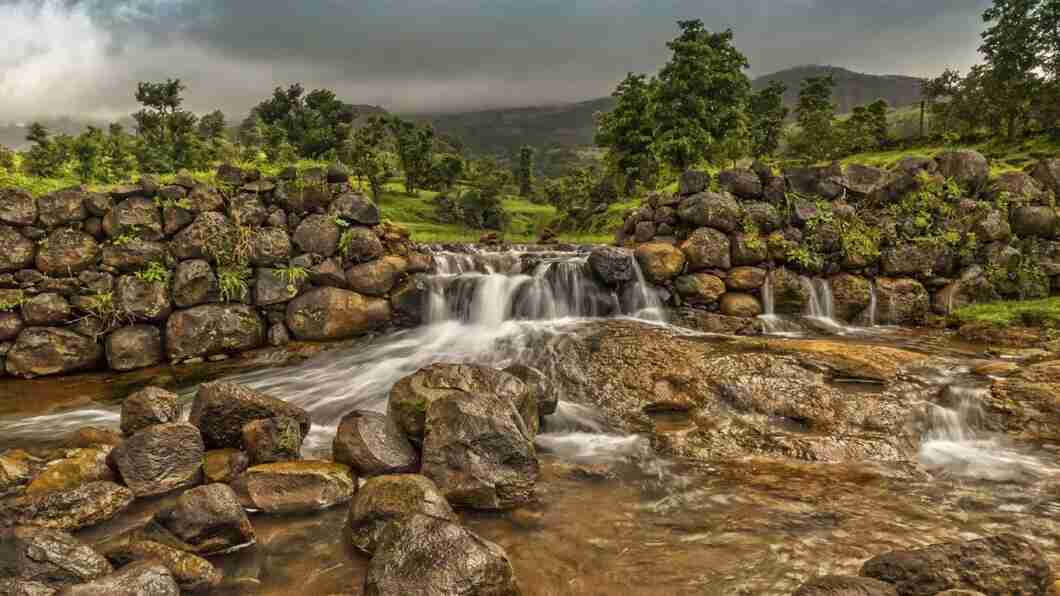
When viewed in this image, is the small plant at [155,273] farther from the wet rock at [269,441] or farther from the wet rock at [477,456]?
the wet rock at [477,456]

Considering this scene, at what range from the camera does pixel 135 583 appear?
4383mm

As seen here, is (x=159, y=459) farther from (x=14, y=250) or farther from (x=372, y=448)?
(x=14, y=250)

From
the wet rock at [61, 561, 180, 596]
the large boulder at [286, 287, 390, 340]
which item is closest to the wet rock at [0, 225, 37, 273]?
the large boulder at [286, 287, 390, 340]

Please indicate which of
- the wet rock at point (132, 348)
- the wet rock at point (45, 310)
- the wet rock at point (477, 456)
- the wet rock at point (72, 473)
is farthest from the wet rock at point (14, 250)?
the wet rock at point (477, 456)

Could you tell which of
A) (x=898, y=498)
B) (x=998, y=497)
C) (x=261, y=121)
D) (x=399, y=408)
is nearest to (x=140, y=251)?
(x=399, y=408)

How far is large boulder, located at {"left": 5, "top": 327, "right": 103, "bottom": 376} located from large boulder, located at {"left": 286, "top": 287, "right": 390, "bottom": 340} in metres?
4.59

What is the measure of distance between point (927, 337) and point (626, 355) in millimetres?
8978

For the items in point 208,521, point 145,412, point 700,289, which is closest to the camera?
point 208,521

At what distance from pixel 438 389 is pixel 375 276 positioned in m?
7.90

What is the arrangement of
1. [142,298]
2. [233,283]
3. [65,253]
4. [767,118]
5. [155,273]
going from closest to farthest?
[65,253], [142,298], [155,273], [233,283], [767,118]

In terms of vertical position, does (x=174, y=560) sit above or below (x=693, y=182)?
below

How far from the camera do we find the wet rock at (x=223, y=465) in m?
6.92

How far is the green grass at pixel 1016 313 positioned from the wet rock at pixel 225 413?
57.3 feet

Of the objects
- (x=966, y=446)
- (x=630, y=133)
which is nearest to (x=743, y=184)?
(x=966, y=446)
